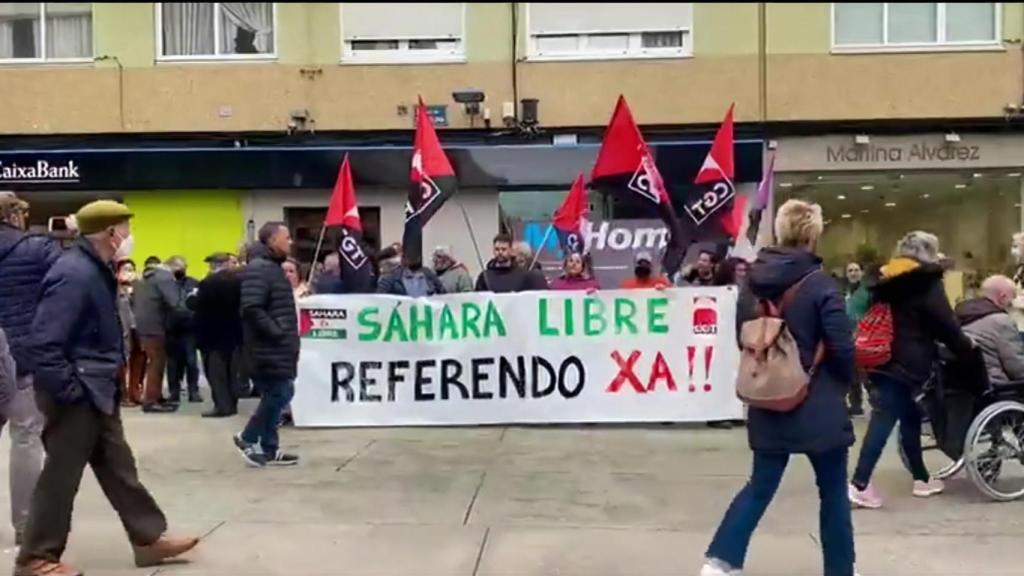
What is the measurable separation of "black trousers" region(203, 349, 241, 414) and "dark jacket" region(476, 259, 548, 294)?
2738mm

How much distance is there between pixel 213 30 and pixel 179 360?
5.85 metres

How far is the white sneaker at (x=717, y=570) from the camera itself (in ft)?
17.4

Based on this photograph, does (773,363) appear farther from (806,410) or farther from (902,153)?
(902,153)

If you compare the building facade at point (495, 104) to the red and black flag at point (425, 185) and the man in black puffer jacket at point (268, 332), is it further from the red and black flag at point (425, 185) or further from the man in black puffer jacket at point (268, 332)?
the man in black puffer jacket at point (268, 332)

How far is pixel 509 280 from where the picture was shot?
1130cm

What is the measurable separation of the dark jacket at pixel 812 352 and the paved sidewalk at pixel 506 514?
3.07ft

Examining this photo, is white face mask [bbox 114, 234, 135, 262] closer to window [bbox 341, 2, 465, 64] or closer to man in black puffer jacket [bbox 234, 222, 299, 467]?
man in black puffer jacket [bbox 234, 222, 299, 467]

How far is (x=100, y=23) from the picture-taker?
16641mm

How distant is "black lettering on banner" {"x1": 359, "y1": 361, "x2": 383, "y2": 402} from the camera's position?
10.6 m

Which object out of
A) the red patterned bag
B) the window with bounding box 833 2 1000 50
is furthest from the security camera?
the red patterned bag

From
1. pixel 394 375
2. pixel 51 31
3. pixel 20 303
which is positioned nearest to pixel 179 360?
pixel 394 375

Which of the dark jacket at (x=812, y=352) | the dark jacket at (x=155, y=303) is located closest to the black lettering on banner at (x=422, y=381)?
the dark jacket at (x=155, y=303)

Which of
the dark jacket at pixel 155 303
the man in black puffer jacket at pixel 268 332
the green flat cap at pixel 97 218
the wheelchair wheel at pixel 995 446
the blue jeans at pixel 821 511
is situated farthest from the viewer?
the dark jacket at pixel 155 303

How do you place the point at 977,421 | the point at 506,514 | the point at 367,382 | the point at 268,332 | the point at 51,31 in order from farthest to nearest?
the point at 51,31, the point at 367,382, the point at 268,332, the point at 977,421, the point at 506,514
